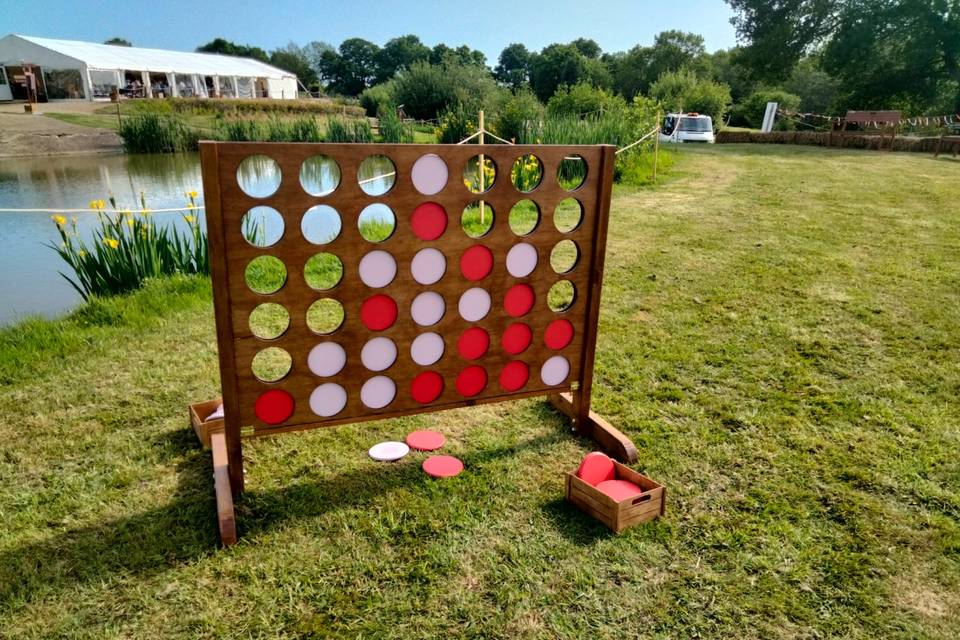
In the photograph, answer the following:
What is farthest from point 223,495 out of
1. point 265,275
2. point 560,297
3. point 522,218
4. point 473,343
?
point 522,218

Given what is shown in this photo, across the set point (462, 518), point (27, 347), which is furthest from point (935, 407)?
point (27, 347)

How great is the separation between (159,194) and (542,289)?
11941 mm

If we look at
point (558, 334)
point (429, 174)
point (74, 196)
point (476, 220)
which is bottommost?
point (74, 196)

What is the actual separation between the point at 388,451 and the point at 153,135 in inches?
855

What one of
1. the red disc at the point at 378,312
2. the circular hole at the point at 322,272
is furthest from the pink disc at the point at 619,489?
the circular hole at the point at 322,272

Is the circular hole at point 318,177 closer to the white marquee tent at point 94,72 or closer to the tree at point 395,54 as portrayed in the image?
the white marquee tent at point 94,72

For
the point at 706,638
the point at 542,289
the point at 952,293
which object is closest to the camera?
the point at 706,638

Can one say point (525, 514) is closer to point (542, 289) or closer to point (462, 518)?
point (462, 518)

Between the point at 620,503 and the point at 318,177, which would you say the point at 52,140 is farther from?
the point at 620,503

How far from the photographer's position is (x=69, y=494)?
261 centimetres

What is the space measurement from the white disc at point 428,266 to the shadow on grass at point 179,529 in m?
0.92

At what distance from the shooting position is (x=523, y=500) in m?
2.61

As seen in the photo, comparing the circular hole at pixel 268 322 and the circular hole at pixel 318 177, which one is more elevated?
the circular hole at pixel 318 177

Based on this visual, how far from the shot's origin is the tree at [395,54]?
103125mm
